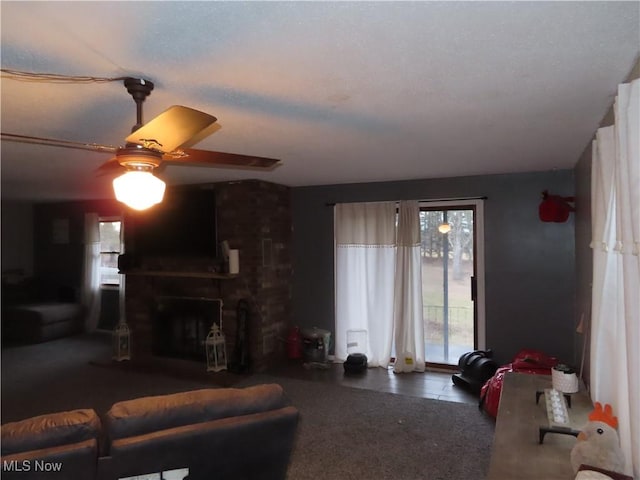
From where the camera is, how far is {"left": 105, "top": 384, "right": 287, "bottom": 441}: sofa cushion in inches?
70.9

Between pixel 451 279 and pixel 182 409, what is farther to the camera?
pixel 451 279

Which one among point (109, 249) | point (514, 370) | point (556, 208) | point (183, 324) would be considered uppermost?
point (556, 208)

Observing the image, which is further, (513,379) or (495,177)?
(495,177)

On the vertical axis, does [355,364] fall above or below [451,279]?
below

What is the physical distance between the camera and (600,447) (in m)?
1.50

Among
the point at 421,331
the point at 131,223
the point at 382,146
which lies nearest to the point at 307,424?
the point at 421,331

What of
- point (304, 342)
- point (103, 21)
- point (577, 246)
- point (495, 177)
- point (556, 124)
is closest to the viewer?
point (103, 21)

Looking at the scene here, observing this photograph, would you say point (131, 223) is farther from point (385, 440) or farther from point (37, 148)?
point (385, 440)

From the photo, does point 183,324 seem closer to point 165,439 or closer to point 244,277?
point 244,277

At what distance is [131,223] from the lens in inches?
226

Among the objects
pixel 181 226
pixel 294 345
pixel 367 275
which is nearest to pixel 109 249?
pixel 181 226

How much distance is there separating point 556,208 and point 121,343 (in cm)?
528

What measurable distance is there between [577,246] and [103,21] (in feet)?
13.5

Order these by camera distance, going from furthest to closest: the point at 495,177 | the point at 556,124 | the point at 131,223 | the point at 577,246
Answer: the point at 131,223 → the point at 495,177 → the point at 577,246 → the point at 556,124
